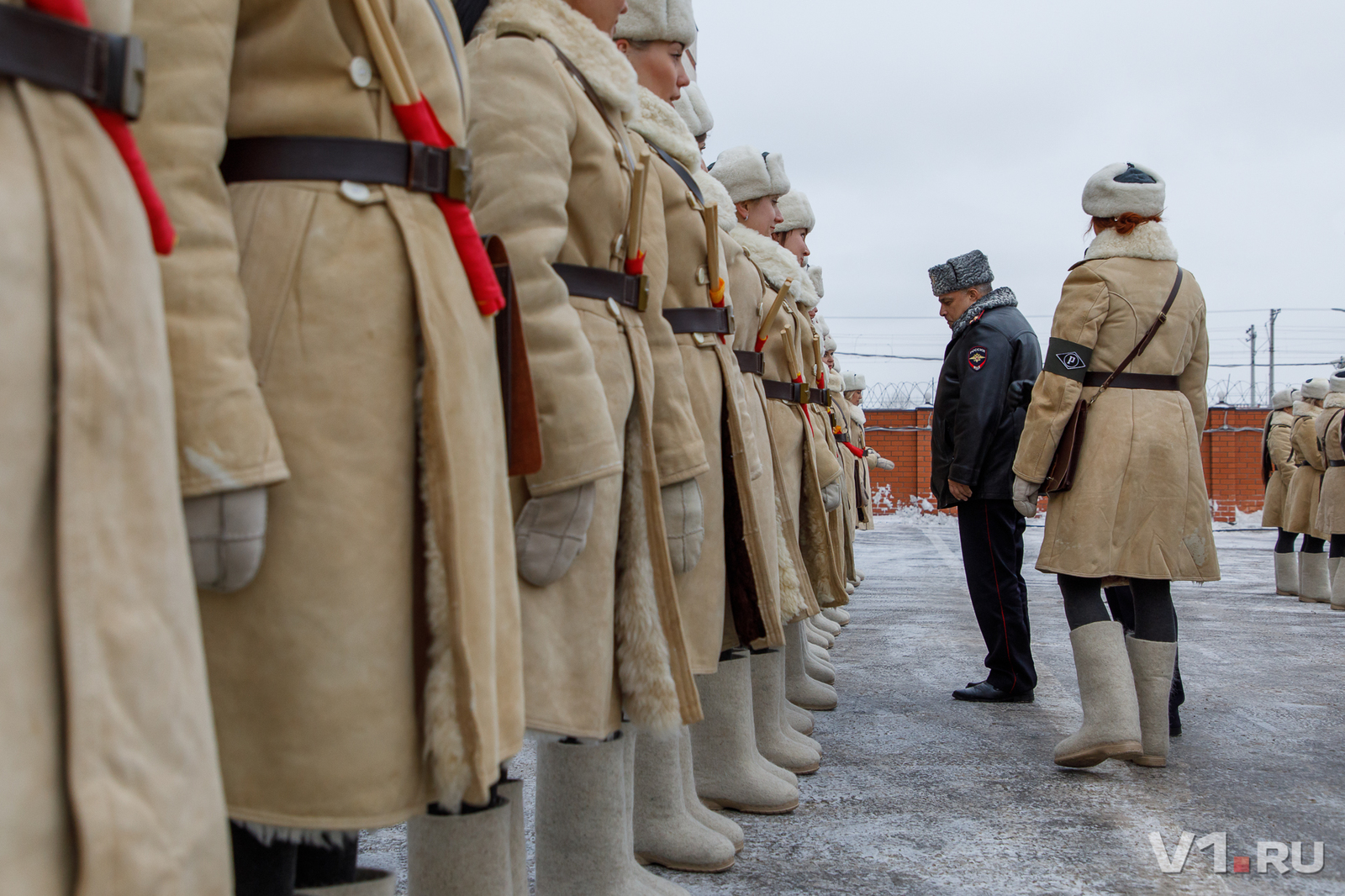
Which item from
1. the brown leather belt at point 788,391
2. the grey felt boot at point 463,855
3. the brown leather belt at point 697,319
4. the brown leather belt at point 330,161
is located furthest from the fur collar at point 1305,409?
the brown leather belt at point 330,161

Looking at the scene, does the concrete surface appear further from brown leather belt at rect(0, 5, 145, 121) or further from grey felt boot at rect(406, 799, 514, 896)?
brown leather belt at rect(0, 5, 145, 121)

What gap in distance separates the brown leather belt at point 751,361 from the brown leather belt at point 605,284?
146 centimetres

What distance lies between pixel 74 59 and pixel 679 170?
2058mm

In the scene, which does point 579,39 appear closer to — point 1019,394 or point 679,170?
point 679,170

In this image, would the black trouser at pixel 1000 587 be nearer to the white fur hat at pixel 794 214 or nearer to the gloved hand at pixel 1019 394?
the gloved hand at pixel 1019 394

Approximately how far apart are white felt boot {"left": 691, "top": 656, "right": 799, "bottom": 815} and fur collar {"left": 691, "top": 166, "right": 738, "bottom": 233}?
1.28 m

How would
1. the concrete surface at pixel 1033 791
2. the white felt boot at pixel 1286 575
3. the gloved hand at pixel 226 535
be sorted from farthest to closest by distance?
the white felt boot at pixel 1286 575
the concrete surface at pixel 1033 791
the gloved hand at pixel 226 535

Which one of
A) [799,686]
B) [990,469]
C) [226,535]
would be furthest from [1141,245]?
[226,535]

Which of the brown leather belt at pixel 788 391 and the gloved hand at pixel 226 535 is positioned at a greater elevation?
the brown leather belt at pixel 788 391

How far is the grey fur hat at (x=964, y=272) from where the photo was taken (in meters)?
5.82

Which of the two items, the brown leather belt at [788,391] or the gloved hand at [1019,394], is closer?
the brown leather belt at [788,391]

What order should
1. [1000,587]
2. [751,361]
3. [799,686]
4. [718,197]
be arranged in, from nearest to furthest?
[718,197]
[751,361]
[799,686]
[1000,587]

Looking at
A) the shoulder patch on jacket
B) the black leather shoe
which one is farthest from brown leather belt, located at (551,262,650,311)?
the black leather shoe

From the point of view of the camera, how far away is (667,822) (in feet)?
9.60
